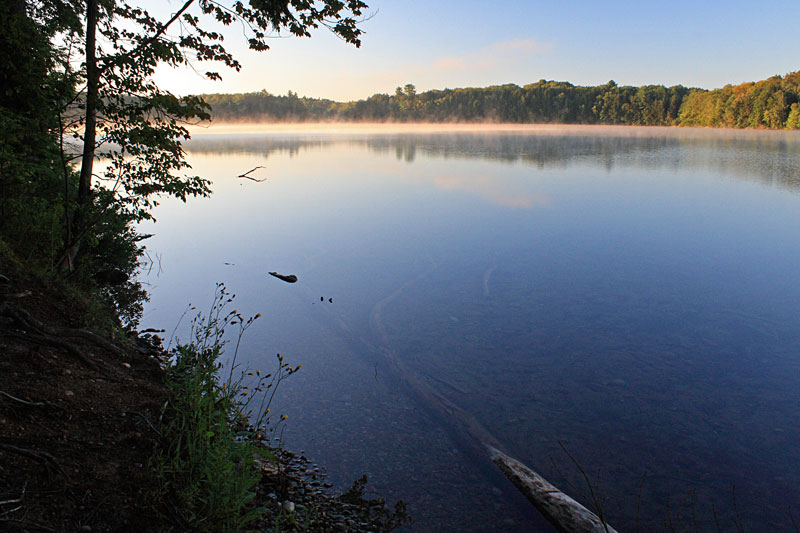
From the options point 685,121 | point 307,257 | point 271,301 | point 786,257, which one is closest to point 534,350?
point 271,301

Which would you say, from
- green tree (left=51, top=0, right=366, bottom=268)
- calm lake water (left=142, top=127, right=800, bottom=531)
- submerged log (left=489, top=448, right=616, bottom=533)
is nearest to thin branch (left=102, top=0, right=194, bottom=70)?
green tree (left=51, top=0, right=366, bottom=268)

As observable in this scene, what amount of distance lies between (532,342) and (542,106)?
13947 centimetres

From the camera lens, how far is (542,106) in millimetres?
134750

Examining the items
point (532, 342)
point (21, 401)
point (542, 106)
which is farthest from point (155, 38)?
point (542, 106)

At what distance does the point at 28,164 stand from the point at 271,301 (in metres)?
4.15

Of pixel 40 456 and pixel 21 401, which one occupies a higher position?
pixel 21 401

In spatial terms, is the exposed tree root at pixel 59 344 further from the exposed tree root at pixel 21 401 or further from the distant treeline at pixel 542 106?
the distant treeline at pixel 542 106

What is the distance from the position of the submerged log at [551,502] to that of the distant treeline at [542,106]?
12372 cm

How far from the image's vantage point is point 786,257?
1186 cm

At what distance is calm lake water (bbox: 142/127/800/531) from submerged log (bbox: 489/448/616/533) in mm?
119

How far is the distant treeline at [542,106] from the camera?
113438 mm

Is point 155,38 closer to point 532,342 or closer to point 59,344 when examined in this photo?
point 59,344

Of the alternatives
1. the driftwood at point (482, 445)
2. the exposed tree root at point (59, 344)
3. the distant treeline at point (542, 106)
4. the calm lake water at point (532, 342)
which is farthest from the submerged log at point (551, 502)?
the distant treeline at point (542, 106)

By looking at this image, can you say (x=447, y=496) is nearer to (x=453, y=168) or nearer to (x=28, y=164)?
(x=28, y=164)
